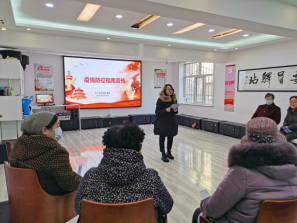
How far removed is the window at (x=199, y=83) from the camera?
27.1ft

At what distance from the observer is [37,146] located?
1485mm

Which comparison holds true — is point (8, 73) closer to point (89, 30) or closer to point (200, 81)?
point (89, 30)

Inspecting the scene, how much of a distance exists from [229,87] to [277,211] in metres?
6.60

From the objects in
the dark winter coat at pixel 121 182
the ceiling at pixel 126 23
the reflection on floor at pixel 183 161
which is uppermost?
the ceiling at pixel 126 23

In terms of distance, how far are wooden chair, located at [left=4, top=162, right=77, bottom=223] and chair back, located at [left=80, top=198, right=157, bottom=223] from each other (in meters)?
0.56

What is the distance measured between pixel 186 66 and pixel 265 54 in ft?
12.1

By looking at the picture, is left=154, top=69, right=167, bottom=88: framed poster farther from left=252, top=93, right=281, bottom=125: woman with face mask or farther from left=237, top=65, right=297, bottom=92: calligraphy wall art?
left=252, top=93, right=281, bottom=125: woman with face mask

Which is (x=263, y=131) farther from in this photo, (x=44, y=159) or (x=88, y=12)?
(x=88, y=12)

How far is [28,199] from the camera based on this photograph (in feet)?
4.84

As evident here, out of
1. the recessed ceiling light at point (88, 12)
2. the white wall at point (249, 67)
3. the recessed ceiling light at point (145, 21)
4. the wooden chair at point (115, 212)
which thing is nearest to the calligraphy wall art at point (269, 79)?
the white wall at point (249, 67)

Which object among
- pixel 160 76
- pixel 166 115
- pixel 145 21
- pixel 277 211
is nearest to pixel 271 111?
pixel 166 115

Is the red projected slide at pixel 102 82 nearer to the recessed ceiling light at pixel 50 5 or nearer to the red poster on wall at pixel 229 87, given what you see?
the red poster on wall at pixel 229 87

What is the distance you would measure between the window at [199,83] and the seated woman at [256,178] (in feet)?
23.6

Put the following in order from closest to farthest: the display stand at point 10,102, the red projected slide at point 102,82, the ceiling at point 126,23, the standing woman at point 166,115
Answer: the ceiling at point 126,23 < the standing woman at point 166,115 < the display stand at point 10,102 < the red projected slide at point 102,82
